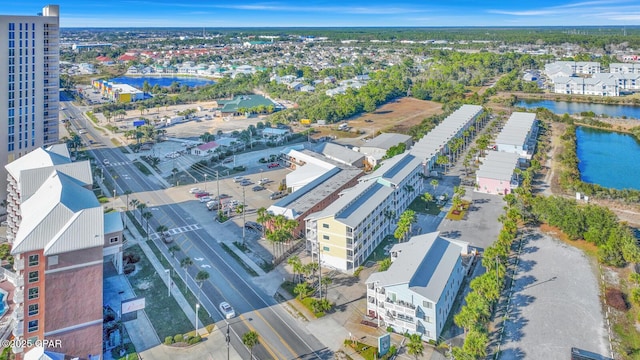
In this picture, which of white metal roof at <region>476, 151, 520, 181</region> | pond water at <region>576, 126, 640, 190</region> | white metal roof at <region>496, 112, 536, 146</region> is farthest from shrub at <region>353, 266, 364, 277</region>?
white metal roof at <region>496, 112, 536, 146</region>

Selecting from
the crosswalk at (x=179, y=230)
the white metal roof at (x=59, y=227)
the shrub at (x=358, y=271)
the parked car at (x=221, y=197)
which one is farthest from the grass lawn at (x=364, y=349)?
the parked car at (x=221, y=197)

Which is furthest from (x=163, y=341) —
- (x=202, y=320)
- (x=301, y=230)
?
(x=301, y=230)

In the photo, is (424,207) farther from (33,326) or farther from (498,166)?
(33,326)

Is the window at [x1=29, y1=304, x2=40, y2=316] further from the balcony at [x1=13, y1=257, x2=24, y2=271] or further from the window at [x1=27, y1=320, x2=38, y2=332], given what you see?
the balcony at [x1=13, y1=257, x2=24, y2=271]

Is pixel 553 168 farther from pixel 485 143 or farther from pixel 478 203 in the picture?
pixel 478 203

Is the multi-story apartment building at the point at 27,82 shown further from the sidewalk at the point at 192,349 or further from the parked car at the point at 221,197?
the sidewalk at the point at 192,349
